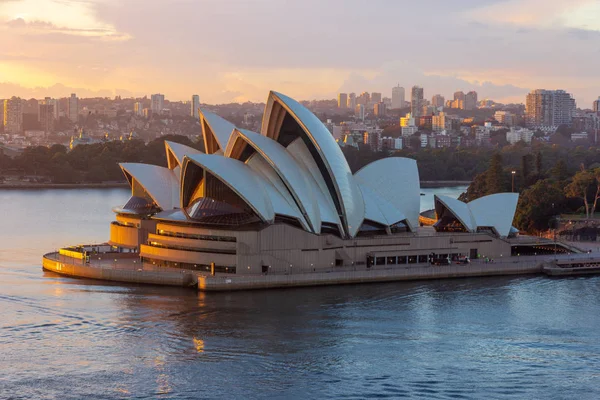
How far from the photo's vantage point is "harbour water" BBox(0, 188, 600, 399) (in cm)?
2352

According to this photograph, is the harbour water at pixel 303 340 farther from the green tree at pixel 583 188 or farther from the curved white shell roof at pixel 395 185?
the green tree at pixel 583 188

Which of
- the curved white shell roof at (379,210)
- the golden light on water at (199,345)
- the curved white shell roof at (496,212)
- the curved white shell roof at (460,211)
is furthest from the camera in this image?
the curved white shell roof at (496,212)

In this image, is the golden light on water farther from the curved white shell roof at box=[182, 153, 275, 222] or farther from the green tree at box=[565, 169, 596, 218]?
the green tree at box=[565, 169, 596, 218]

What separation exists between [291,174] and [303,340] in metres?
10.7

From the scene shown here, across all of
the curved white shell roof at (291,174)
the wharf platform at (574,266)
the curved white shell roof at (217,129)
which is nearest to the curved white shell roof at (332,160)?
the curved white shell roof at (291,174)

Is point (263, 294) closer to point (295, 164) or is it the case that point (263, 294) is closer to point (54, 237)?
point (295, 164)

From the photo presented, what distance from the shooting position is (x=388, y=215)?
39.8 m

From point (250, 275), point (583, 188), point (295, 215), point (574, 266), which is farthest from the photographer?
point (583, 188)

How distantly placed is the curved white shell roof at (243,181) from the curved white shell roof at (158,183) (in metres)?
6.91

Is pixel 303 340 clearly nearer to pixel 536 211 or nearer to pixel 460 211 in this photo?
pixel 460 211

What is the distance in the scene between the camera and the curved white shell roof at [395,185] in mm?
41062

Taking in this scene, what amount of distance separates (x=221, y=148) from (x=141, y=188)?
16.1 ft

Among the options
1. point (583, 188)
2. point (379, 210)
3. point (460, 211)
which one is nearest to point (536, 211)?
point (583, 188)

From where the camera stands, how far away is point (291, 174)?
3731cm
